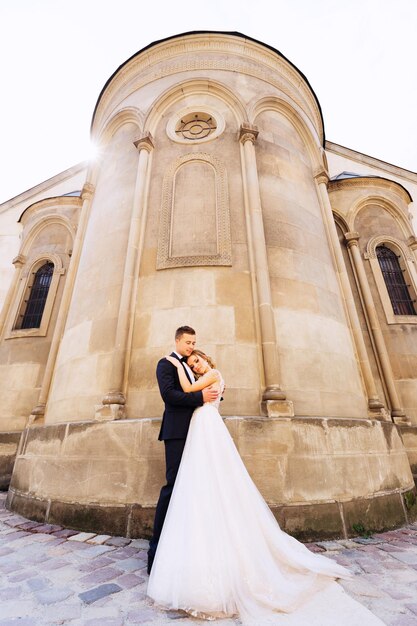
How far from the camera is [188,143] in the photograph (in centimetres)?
791

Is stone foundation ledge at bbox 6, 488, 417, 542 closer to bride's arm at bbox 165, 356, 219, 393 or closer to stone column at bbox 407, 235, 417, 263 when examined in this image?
bride's arm at bbox 165, 356, 219, 393

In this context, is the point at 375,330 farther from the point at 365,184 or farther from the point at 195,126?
the point at 195,126

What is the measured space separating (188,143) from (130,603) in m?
8.39

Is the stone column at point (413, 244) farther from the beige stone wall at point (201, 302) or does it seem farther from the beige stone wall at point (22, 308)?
the beige stone wall at point (22, 308)

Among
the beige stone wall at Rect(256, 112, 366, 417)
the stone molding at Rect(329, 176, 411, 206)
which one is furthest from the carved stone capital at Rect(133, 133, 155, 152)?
the stone molding at Rect(329, 176, 411, 206)

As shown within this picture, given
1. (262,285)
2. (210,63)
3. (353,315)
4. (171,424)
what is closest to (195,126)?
(210,63)

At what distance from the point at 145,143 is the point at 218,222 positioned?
3049 millimetres

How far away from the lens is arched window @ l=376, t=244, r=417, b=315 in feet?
33.4

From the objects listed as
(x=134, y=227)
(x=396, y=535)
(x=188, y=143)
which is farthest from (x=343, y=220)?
(x=396, y=535)

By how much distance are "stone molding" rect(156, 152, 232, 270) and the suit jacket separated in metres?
3.25

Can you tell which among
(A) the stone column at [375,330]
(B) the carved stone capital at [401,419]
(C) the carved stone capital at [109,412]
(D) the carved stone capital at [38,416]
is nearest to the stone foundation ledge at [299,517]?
(C) the carved stone capital at [109,412]

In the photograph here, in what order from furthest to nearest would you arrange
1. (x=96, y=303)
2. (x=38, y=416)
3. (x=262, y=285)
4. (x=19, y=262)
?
(x=19, y=262) → (x=38, y=416) → (x=96, y=303) → (x=262, y=285)

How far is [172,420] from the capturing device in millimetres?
3410

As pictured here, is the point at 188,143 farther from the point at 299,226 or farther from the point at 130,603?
the point at 130,603
